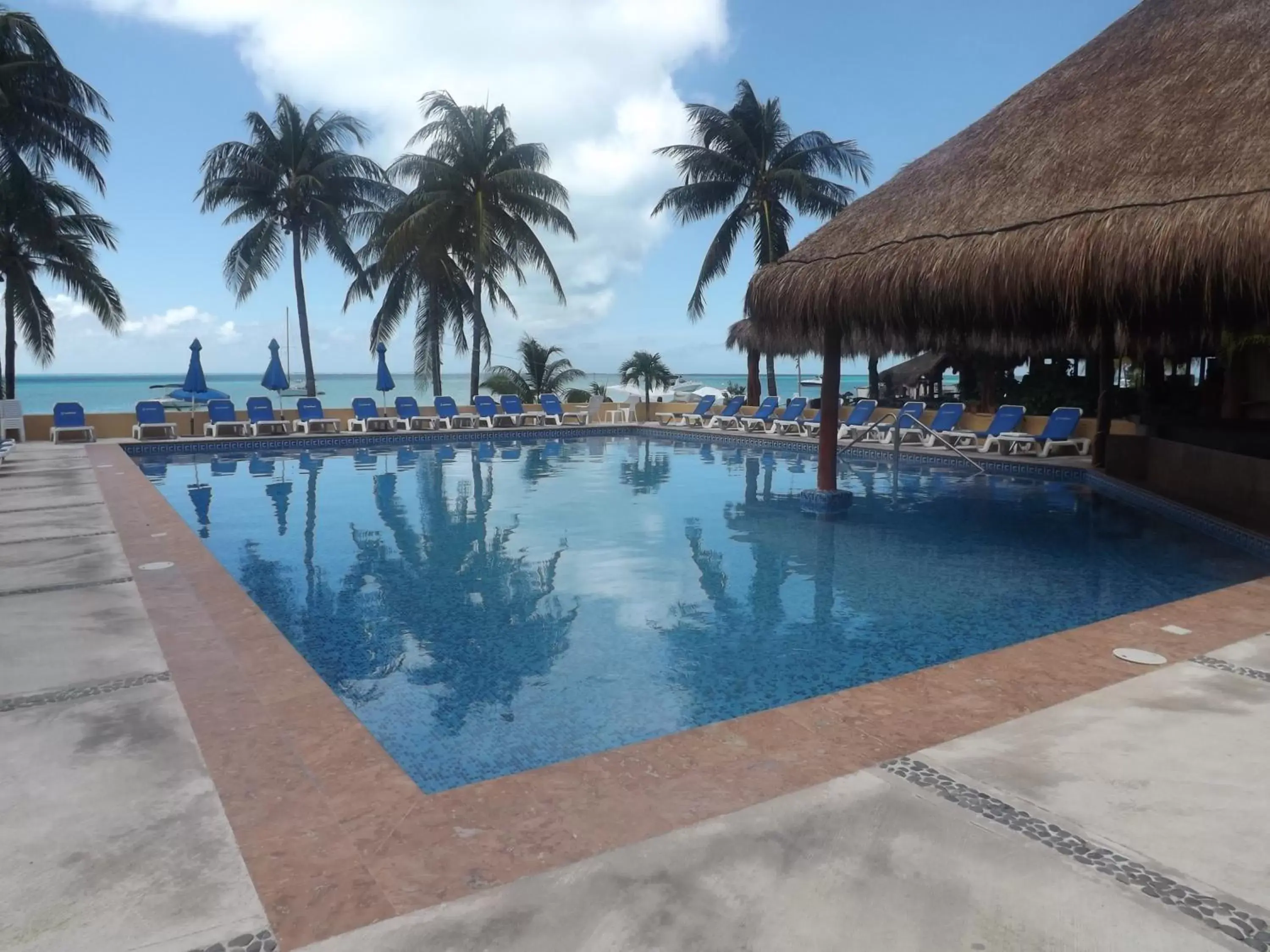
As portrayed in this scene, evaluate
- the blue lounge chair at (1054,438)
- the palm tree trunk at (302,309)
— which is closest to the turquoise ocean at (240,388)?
the palm tree trunk at (302,309)

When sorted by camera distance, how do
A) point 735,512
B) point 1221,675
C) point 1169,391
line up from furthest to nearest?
point 1169,391 < point 735,512 < point 1221,675

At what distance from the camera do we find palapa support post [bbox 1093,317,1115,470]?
38.8 feet

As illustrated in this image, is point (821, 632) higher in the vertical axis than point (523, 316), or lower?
lower

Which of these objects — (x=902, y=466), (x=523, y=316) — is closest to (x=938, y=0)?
(x=902, y=466)

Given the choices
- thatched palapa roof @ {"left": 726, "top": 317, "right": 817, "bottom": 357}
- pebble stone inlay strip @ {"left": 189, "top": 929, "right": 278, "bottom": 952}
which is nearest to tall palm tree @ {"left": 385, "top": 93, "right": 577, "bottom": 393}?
thatched palapa roof @ {"left": 726, "top": 317, "right": 817, "bottom": 357}

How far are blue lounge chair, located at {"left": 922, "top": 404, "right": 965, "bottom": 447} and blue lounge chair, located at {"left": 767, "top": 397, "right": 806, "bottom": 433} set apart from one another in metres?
2.80

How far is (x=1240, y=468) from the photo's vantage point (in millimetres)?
8172

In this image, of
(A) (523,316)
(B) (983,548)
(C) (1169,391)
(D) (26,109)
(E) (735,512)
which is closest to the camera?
(B) (983,548)

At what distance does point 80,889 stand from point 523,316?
70.5 feet

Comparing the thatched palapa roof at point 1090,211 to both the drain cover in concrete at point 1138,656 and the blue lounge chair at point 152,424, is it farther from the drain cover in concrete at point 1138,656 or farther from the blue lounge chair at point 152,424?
the blue lounge chair at point 152,424

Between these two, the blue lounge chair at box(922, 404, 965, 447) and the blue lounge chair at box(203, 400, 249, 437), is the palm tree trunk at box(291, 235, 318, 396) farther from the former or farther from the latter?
the blue lounge chair at box(922, 404, 965, 447)

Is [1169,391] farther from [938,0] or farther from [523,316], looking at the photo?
[523,316]

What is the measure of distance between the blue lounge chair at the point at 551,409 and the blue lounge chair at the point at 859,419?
6836 millimetres

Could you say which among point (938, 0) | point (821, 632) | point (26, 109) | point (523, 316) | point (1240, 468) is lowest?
point (821, 632)
